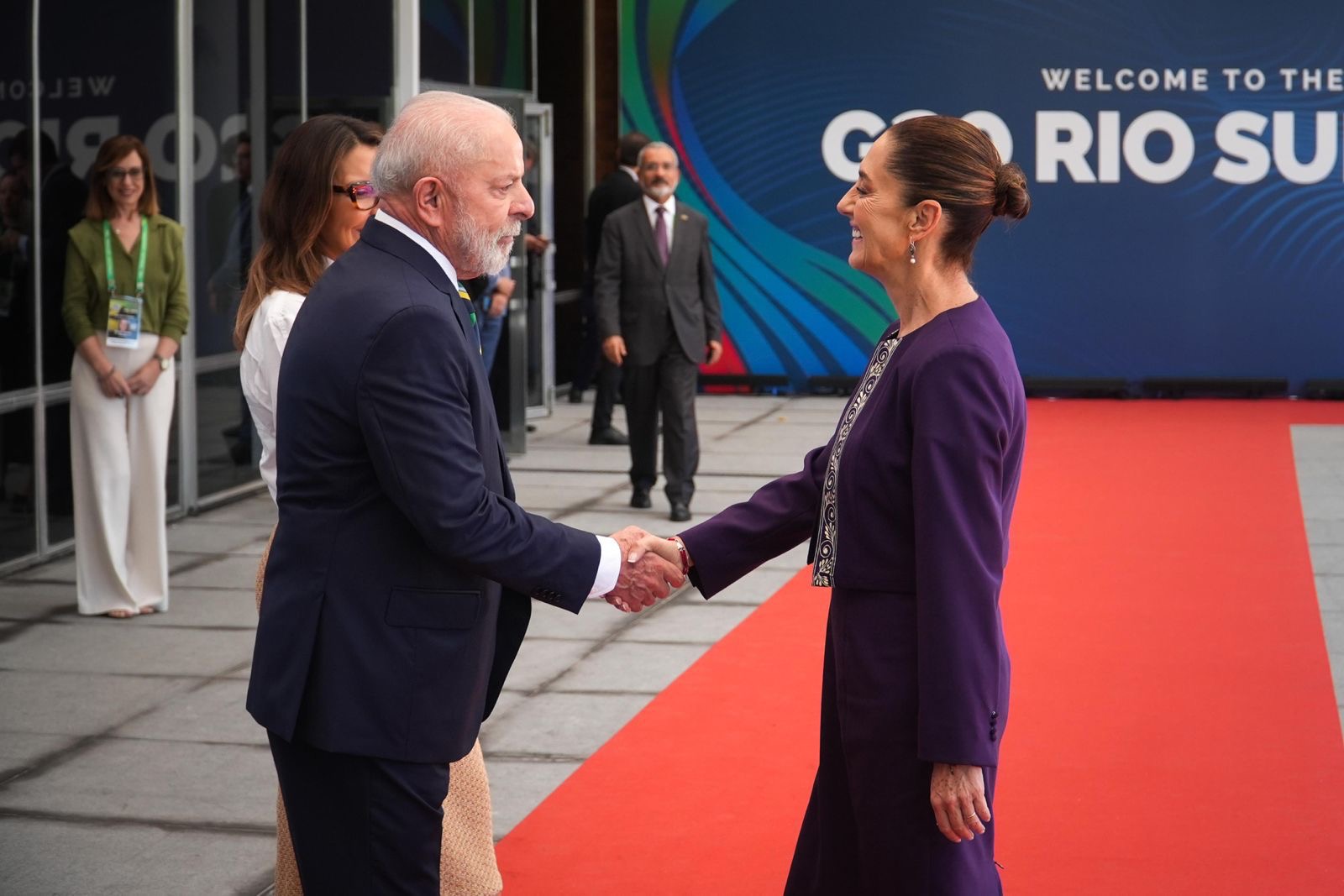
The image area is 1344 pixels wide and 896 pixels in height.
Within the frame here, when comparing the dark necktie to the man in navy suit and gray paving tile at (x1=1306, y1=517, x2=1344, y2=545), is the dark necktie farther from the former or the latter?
the man in navy suit

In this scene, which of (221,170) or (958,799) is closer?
(958,799)

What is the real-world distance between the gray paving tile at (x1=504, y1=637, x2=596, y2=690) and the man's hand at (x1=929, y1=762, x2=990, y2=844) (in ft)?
11.0

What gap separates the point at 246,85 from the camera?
9859mm

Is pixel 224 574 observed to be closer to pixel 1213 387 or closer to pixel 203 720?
pixel 203 720

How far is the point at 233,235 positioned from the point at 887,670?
7818 mm

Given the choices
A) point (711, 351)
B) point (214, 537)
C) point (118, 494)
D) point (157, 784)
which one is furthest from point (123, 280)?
point (711, 351)

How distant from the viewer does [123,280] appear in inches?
283

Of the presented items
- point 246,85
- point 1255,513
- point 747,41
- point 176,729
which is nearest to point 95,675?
point 176,729

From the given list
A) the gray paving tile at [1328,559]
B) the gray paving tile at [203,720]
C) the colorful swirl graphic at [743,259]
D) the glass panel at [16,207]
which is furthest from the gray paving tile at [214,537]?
the colorful swirl graphic at [743,259]

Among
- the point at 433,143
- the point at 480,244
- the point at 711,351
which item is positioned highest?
the point at 433,143

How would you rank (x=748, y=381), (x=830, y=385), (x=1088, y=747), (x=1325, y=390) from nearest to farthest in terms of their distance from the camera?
(x=1088, y=747) → (x=1325, y=390) → (x=830, y=385) → (x=748, y=381)

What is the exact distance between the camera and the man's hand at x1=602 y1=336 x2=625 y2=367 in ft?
30.1

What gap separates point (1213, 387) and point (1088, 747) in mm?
10065

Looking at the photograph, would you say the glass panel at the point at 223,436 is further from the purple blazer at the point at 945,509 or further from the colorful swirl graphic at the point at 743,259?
the purple blazer at the point at 945,509
